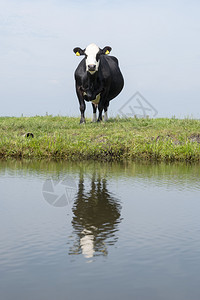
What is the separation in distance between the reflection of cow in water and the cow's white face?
702 cm

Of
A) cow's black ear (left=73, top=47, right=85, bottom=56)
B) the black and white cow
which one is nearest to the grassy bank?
the black and white cow

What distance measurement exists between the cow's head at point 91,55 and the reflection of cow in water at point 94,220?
705 cm

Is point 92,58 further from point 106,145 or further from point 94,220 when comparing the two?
point 94,220

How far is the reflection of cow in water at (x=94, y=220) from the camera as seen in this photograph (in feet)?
12.5

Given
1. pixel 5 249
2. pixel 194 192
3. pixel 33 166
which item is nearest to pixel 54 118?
pixel 33 166

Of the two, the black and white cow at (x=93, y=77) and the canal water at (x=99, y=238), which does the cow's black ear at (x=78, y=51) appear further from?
the canal water at (x=99, y=238)

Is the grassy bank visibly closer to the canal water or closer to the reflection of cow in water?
the canal water

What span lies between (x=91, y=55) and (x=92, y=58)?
125 mm

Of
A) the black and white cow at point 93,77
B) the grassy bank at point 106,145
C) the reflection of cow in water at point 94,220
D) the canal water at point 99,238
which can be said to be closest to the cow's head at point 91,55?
the black and white cow at point 93,77

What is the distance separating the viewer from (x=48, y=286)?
2.94 m

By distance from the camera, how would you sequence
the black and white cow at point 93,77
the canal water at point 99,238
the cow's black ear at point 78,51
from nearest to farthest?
the canal water at point 99,238, the black and white cow at point 93,77, the cow's black ear at point 78,51

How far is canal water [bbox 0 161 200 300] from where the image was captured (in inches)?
116

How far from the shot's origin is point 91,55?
13.9 metres

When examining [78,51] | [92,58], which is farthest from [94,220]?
[78,51]
